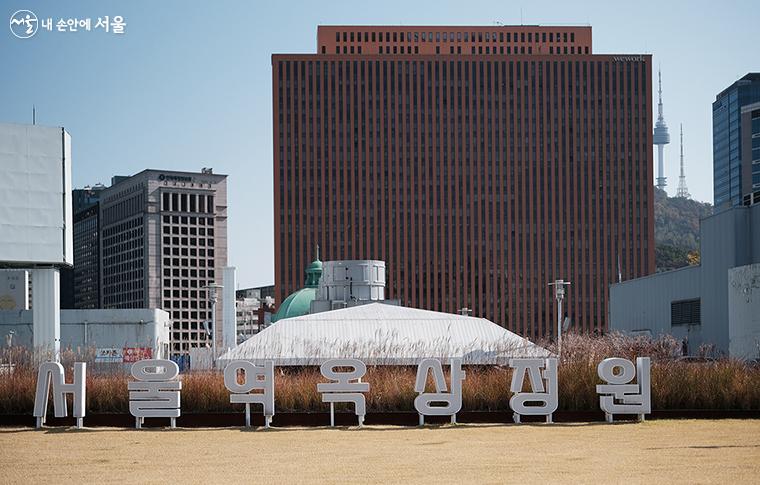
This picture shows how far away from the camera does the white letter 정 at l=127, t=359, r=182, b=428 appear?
3092 cm

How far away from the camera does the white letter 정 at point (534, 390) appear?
31109 millimetres

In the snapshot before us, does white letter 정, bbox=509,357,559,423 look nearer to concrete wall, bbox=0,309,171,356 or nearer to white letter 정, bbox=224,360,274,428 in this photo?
white letter 정, bbox=224,360,274,428

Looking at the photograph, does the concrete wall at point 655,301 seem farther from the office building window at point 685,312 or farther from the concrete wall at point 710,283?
the office building window at point 685,312

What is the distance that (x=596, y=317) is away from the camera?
Answer: 156875 millimetres

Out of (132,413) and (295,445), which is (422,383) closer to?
(295,445)

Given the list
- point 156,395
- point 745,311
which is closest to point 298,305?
point 745,311

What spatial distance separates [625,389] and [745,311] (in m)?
20.2

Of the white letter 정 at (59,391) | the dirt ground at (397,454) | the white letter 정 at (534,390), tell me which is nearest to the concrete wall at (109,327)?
the white letter 정 at (59,391)

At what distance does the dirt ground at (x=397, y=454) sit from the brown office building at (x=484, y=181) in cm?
12531

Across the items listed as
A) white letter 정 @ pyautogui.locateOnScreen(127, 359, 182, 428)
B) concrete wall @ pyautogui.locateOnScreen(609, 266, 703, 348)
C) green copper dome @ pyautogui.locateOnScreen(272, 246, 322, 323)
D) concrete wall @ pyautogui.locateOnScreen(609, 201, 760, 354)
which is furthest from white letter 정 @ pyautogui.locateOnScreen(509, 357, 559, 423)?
green copper dome @ pyautogui.locateOnScreen(272, 246, 322, 323)

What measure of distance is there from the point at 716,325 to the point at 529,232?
10068 centimetres

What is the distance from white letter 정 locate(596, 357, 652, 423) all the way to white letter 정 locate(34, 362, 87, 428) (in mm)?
13726

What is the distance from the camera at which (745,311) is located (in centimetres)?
4916

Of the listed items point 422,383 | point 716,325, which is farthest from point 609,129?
point 422,383
